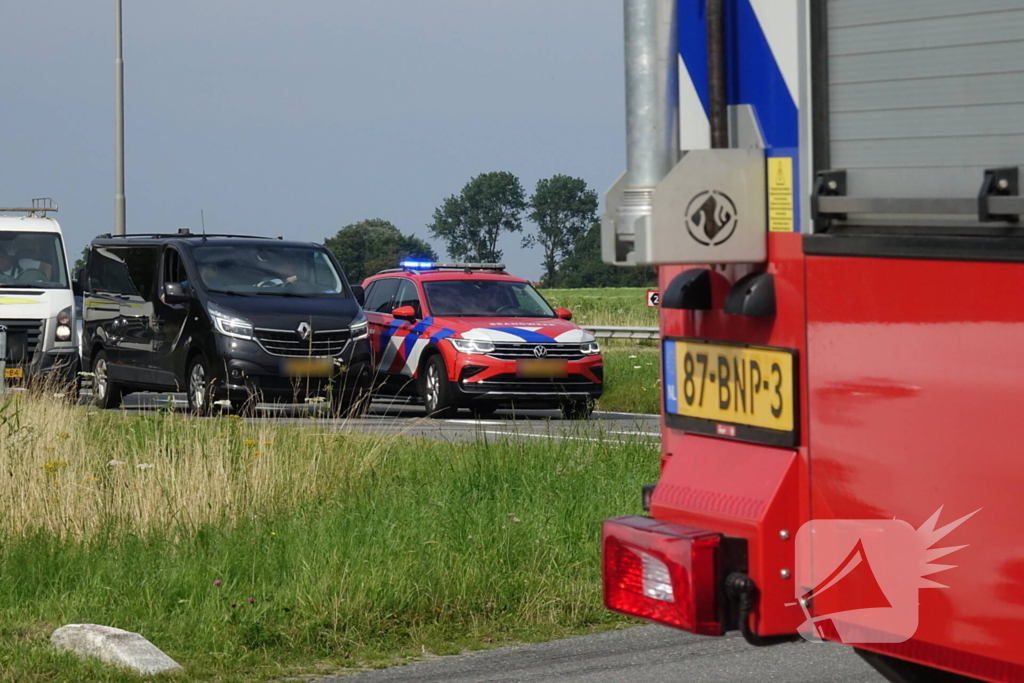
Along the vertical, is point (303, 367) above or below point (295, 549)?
above

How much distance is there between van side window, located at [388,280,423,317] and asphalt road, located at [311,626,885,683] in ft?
37.5

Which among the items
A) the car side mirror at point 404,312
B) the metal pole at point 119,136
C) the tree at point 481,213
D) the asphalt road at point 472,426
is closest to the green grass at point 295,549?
the asphalt road at point 472,426

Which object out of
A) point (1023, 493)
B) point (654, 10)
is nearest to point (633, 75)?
point (654, 10)

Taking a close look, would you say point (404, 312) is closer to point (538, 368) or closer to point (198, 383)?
point (538, 368)

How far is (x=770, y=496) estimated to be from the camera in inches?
114

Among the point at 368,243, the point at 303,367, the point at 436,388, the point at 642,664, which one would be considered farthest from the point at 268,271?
the point at 368,243

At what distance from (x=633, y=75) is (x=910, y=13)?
605 millimetres

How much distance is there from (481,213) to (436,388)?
98.0 m

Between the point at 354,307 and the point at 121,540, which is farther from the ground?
the point at 354,307

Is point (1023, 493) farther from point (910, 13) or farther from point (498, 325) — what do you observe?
point (498, 325)

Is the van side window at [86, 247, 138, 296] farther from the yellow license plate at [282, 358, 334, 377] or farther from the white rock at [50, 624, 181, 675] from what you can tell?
the white rock at [50, 624, 181, 675]

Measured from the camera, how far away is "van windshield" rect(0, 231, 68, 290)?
17688 mm

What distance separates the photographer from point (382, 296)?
18047mm

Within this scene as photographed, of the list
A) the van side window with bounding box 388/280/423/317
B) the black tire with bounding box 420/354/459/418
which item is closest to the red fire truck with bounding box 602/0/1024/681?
the black tire with bounding box 420/354/459/418
